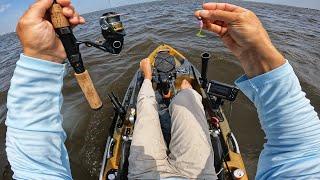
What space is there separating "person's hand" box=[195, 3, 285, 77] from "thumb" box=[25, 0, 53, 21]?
2.59 ft

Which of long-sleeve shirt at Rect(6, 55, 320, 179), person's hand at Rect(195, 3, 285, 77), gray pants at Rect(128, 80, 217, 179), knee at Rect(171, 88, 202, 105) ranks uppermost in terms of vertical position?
person's hand at Rect(195, 3, 285, 77)

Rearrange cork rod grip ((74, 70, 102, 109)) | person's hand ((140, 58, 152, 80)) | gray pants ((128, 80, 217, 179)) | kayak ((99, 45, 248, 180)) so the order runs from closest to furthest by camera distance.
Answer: cork rod grip ((74, 70, 102, 109)) < gray pants ((128, 80, 217, 179)) < kayak ((99, 45, 248, 180)) < person's hand ((140, 58, 152, 80))

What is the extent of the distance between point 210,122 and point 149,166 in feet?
5.50

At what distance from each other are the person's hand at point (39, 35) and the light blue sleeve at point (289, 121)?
943 mm

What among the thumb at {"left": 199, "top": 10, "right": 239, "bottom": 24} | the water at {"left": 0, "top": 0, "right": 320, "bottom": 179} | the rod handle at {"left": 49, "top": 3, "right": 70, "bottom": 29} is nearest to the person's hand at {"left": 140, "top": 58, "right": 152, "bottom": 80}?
the water at {"left": 0, "top": 0, "right": 320, "bottom": 179}

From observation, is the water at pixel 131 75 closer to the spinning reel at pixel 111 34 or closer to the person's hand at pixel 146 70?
the person's hand at pixel 146 70

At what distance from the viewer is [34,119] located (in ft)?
3.91

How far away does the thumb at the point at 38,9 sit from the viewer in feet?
4.09

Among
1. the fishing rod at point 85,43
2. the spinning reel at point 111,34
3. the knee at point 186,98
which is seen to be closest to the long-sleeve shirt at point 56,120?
the fishing rod at point 85,43

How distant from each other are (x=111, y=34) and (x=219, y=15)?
143 centimetres

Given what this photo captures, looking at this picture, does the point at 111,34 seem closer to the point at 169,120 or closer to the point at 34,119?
the point at 34,119

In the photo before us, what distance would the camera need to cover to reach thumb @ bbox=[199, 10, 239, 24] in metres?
1.22

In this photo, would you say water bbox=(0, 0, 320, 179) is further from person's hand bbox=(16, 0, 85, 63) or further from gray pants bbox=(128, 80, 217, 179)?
person's hand bbox=(16, 0, 85, 63)

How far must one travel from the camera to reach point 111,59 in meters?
12.9
